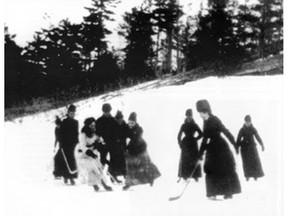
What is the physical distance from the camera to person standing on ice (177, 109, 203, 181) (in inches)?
266

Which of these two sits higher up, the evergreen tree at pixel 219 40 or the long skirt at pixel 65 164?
the evergreen tree at pixel 219 40

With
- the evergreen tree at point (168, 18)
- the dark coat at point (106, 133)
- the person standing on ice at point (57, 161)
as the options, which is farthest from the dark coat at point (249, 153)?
the person standing on ice at point (57, 161)

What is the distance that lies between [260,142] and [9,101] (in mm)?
3871

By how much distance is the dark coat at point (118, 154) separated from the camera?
6844 mm

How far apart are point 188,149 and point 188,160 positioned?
0.53ft

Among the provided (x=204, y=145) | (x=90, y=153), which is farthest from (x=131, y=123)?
(x=204, y=145)

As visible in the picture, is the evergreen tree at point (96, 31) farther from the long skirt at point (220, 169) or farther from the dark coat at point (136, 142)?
the long skirt at point (220, 169)

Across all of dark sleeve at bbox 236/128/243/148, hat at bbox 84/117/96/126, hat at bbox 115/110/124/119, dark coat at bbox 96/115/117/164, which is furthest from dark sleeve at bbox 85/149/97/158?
dark sleeve at bbox 236/128/243/148

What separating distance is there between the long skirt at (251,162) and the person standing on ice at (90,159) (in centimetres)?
204

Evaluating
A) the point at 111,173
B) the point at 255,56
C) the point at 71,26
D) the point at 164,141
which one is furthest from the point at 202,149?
the point at 71,26

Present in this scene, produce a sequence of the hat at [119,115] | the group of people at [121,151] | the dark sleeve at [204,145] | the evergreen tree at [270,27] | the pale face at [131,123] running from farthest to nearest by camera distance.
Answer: the evergreen tree at [270,27] → the hat at [119,115] → the pale face at [131,123] → the group of people at [121,151] → the dark sleeve at [204,145]

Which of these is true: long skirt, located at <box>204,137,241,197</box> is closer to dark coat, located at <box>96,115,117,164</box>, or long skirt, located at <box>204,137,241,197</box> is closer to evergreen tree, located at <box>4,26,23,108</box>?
dark coat, located at <box>96,115,117,164</box>

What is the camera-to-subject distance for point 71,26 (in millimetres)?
7371

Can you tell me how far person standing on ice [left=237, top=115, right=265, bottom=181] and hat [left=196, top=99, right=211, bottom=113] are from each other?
0.66m
